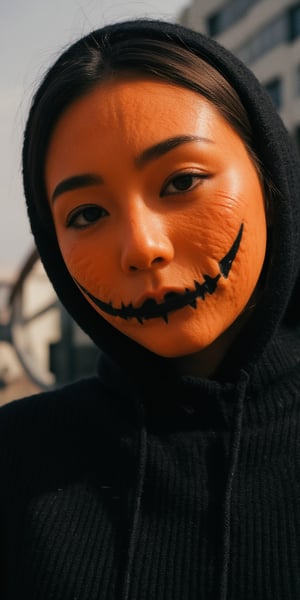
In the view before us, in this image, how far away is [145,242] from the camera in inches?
43.3

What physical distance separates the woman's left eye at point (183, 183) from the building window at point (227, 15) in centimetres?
3260

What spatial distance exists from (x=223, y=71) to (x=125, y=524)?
2.74ft

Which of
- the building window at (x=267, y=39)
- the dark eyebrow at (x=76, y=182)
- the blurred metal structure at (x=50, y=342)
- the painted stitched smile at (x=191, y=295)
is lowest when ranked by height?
the painted stitched smile at (x=191, y=295)

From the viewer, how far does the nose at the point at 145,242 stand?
1100 millimetres

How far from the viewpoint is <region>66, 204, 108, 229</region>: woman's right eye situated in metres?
1.21

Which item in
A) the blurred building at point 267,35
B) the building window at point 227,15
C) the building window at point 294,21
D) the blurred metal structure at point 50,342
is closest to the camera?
the blurred metal structure at point 50,342

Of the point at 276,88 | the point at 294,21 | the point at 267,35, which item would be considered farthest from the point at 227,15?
the point at 276,88

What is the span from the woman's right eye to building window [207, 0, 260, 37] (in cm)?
3255

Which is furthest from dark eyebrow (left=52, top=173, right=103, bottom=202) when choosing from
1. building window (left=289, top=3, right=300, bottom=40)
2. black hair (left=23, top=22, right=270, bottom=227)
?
building window (left=289, top=3, right=300, bottom=40)

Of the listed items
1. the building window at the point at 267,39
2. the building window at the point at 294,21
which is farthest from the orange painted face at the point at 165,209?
the building window at the point at 294,21

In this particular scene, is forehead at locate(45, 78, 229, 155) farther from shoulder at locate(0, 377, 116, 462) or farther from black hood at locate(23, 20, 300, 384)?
shoulder at locate(0, 377, 116, 462)

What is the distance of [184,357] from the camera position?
1.31 m

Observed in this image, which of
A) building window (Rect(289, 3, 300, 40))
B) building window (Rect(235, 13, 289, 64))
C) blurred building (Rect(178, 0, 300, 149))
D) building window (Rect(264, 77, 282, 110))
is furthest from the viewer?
building window (Rect(264, 77, 282, 110))

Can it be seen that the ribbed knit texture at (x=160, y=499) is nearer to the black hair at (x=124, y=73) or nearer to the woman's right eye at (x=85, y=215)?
the woman's right eye at (x=85, y=215)
